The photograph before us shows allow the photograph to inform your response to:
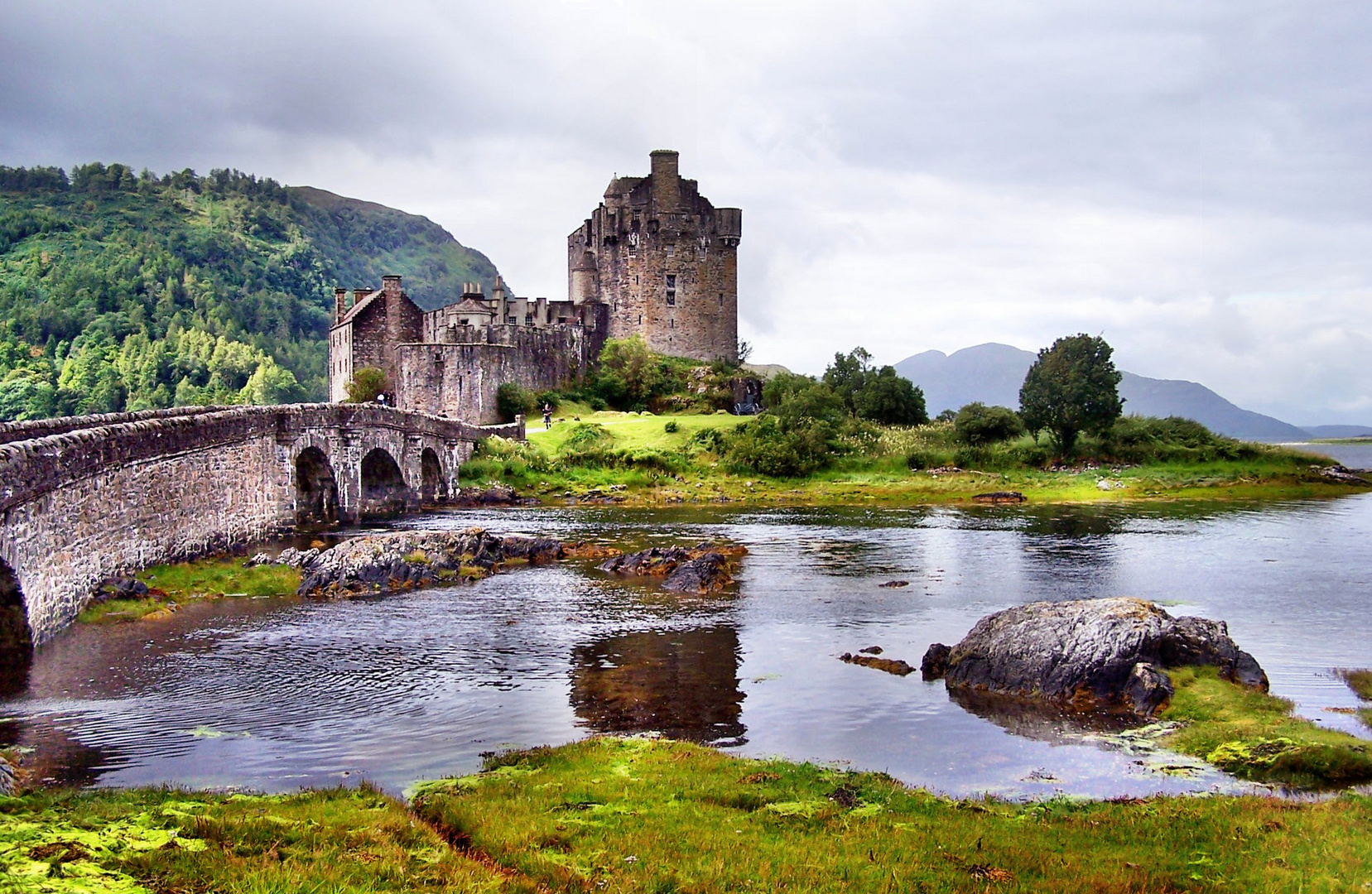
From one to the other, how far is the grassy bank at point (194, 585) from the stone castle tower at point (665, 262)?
203 feet

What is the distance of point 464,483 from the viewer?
57156 millimetres

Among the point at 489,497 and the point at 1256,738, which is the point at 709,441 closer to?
the point at 489,497

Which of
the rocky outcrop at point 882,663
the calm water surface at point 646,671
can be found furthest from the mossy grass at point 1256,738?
the rocky outcrop at point 882,663

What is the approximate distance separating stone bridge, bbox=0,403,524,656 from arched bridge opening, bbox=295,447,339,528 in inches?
1.8

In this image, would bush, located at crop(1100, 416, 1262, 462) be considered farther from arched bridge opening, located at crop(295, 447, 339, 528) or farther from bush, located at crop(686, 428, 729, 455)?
arched bridge opening, located at crop(295, 447, 339, 528)

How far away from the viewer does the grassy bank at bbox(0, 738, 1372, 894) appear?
9008 millimetres

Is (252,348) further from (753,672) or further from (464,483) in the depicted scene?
(753,672)

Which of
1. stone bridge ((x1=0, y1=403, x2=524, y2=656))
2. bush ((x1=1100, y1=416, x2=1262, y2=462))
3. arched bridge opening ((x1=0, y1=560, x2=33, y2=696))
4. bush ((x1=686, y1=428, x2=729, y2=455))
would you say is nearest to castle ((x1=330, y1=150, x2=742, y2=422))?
bush ((x1=686, y1=428, x2=729, y2=455))

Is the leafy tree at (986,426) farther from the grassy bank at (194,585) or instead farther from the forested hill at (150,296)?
the forested hill at (150,296)

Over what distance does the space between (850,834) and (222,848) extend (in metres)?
5.82

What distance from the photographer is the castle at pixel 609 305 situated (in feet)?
261

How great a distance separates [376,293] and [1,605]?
6286cm

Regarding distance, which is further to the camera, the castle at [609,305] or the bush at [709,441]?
the castle at [609,305]

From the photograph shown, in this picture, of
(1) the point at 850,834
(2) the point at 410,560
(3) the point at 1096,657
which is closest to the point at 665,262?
(2) the point at 410,560
